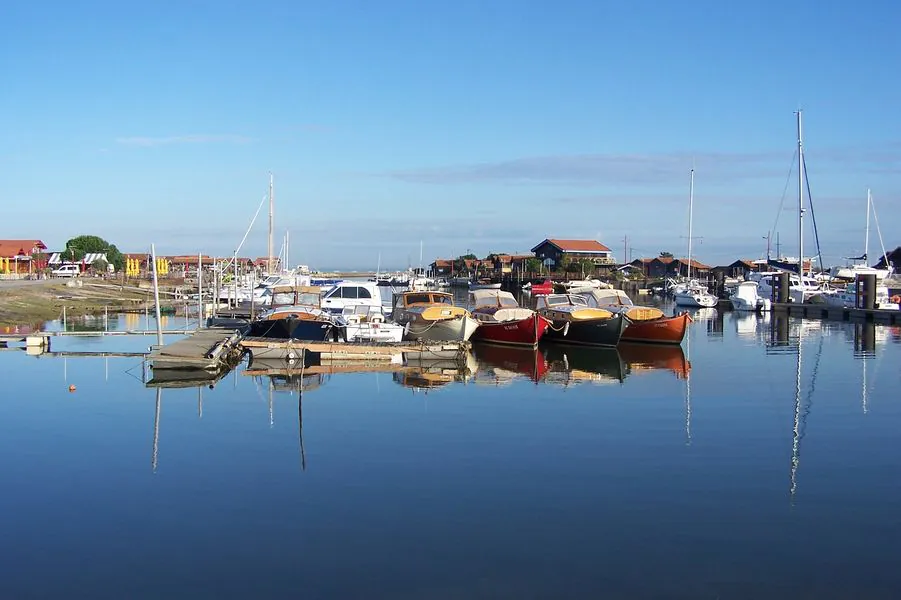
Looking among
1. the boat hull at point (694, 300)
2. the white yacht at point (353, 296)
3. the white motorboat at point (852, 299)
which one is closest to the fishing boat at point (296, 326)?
the white yacht at point (353, 296)

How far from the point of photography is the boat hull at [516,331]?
3450 cm

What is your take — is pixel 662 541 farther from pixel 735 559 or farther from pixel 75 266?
pixel 75 266

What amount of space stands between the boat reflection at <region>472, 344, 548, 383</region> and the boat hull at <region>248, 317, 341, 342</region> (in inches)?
219

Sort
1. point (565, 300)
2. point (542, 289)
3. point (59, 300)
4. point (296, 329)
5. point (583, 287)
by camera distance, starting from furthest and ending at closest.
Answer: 1. point (542, 289)
2. point (59, 300)
3. point (583, 287)
4. point (565, 300)
5. point (296, 329)

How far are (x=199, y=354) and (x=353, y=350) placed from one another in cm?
501

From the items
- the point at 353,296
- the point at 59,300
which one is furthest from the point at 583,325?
the point at 59,300

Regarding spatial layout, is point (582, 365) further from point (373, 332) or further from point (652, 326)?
point (373, 332)

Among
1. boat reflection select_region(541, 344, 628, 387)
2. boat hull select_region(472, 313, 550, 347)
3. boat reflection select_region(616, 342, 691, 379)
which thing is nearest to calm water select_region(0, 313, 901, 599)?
boat reflection select_region(541, 344, 628, 387)

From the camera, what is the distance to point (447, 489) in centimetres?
1423

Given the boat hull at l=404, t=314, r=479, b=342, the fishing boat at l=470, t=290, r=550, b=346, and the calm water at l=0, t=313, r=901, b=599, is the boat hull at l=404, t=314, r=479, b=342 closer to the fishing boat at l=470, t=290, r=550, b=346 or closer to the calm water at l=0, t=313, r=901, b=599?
the fishing boat at l=470, t=290, r=550, b=346

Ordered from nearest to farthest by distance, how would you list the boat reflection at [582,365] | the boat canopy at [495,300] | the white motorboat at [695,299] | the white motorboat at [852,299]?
the boat reflection at [582,365] → the boat canopy at [495,300] → the white motorboat at [852,299] → the white motorboat at [695,299]

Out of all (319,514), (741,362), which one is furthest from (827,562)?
(741,362)

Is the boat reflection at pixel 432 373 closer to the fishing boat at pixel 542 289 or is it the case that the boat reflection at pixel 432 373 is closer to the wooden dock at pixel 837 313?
the wooden dock at pixel 837 313

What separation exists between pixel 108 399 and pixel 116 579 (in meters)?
13.3
